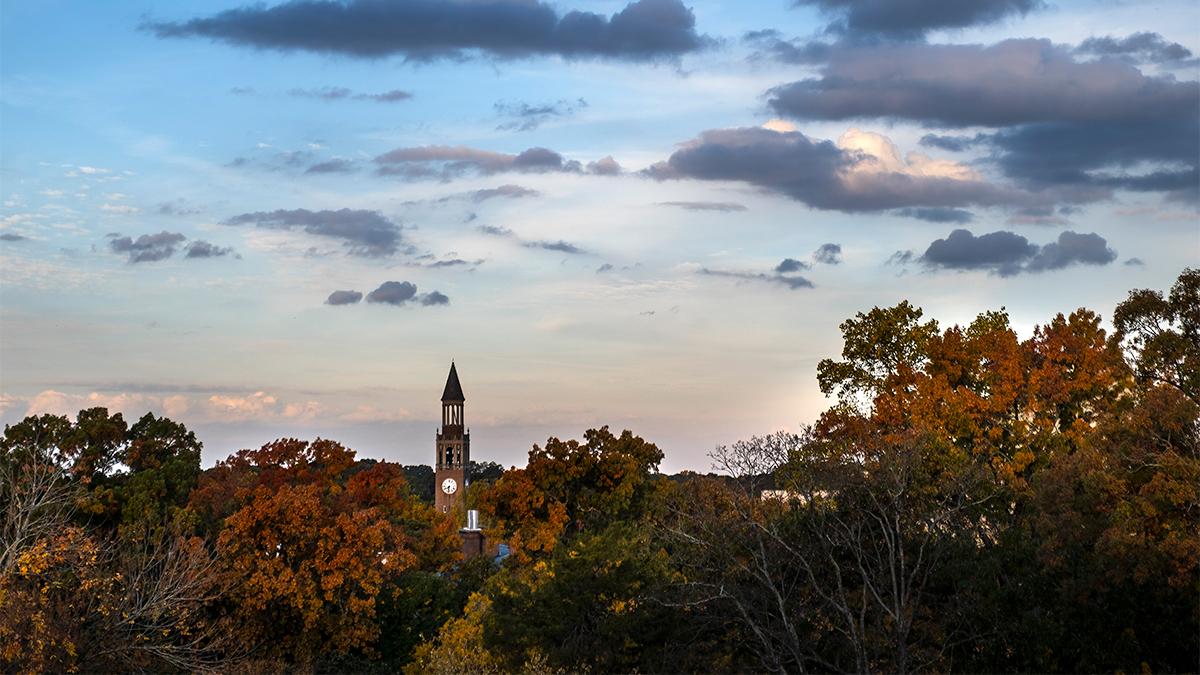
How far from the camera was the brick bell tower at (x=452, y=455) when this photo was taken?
398 ft

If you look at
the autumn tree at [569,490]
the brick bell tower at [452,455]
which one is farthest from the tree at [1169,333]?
the brick bell tower at [452,455]

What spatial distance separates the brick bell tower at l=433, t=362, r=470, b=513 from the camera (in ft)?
398

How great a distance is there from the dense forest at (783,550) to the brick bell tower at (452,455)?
74.1 metres

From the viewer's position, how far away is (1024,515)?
36688 millimetres

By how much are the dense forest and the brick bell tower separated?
7414cm

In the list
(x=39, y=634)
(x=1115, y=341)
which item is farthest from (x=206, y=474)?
(x=1115, y=341)

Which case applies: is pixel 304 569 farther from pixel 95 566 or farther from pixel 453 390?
pixel 453 390

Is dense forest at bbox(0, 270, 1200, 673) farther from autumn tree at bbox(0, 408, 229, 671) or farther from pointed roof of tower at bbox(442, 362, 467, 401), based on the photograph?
pointed roof of tower at bbox(442, 362, 467, 401)

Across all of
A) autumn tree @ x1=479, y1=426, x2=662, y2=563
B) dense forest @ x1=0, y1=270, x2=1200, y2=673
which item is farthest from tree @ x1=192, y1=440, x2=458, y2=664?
autumn tree @ x1=479, y1=426, x2=662, y2=563

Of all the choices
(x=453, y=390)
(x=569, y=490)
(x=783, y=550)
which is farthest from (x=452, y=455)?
(x=783, y=550)

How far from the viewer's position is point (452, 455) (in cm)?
12138

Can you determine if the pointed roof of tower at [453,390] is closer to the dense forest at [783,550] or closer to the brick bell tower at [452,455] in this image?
the brick bell tower at [452,455]

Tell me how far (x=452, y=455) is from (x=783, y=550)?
302 ft

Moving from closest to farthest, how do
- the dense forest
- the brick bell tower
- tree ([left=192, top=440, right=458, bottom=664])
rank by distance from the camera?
the dense forest
tree ([left=192, top=440, right=458, bottom=664])
the brick bell tower
